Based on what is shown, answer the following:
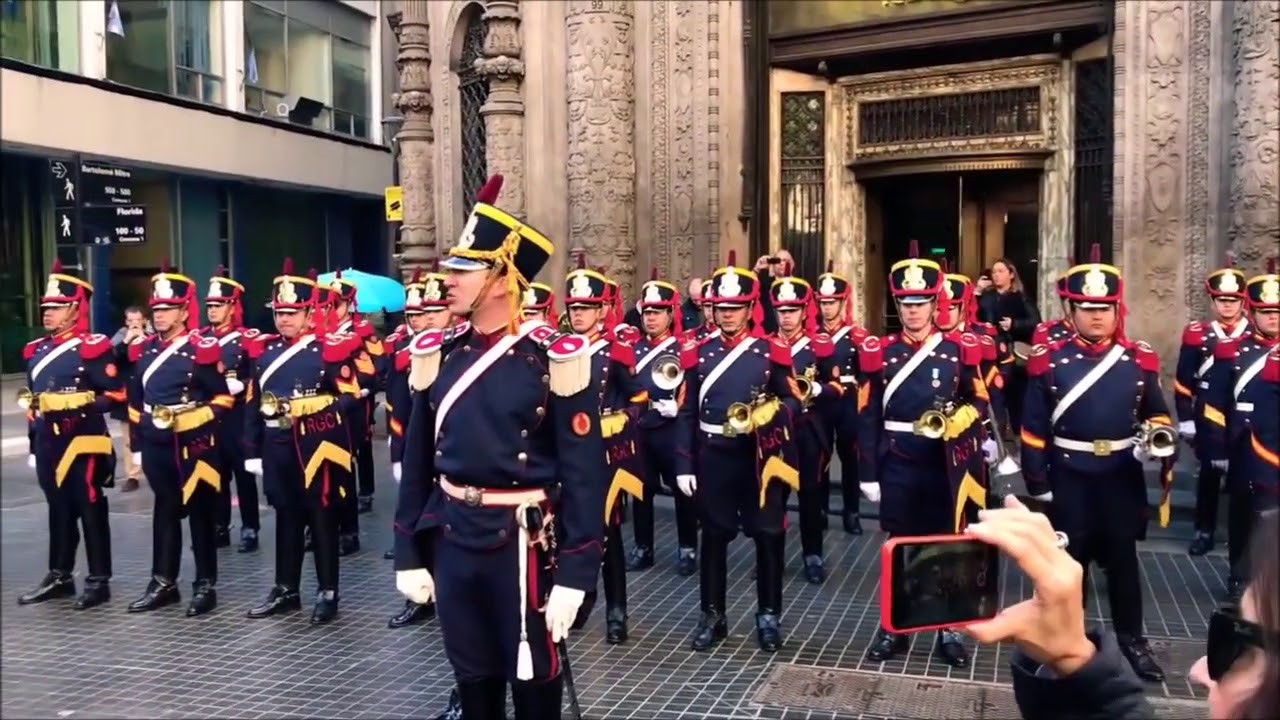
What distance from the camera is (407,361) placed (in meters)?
8.81

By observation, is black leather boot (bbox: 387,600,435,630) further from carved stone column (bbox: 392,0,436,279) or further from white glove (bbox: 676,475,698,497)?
carved stone column (bbox: 392,0,436,279)

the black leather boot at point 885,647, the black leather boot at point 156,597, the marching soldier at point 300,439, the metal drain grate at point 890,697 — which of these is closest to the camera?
the metal drain grate at point 890,697

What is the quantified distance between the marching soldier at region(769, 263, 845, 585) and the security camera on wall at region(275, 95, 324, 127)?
3.55 metres

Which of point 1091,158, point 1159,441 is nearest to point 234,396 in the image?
point 1159,441

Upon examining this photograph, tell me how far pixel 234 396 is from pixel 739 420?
454 centimetres

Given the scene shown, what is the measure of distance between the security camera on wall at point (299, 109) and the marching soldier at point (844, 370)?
183 inches

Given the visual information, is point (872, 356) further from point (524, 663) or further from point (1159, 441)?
point (524, 663)

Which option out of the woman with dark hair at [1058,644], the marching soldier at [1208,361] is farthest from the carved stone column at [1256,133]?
the woman with dark hair at [1058,644]

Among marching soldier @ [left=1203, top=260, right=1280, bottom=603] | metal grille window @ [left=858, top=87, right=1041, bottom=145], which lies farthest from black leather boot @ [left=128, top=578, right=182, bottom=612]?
metal grille window @ [left=858, top=87, right=1041, bottom=145]

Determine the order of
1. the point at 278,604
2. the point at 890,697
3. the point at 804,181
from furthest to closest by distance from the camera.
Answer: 1. the point at 804,181
2. the point at 278,604
3. the point at 890,697

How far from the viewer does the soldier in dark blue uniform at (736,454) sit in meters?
7.21

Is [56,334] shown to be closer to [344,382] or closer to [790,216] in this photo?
[344,382]

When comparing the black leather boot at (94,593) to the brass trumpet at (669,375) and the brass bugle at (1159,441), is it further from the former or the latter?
the brass bugle at (1159,441)

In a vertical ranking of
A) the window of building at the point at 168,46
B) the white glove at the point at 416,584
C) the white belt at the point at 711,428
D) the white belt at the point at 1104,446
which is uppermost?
the window of building at the point at 168,46
